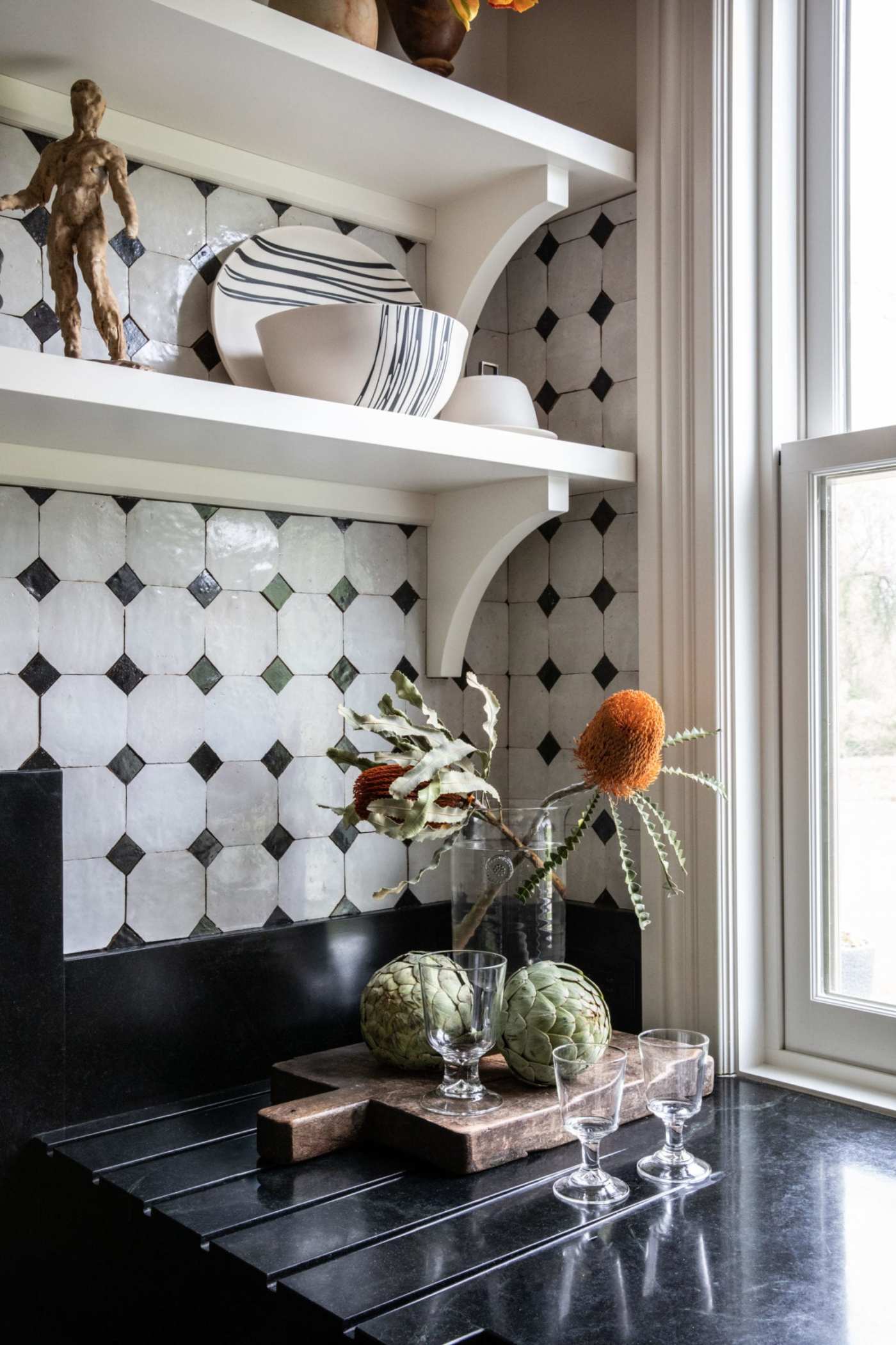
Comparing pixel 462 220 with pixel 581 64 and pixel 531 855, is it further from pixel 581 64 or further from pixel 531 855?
pixel 531 855

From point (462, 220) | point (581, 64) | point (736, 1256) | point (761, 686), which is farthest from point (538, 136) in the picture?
point (736, 1256)

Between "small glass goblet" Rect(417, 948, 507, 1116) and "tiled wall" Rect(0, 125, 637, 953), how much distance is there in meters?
0.32

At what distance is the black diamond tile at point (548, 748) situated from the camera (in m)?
1.62

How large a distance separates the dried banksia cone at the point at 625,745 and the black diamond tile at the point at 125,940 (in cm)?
52

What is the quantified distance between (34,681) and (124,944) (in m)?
0.30

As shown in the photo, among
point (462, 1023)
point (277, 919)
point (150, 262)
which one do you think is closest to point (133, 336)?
point (150, 262)

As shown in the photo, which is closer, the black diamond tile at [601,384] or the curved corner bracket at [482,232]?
the curved corner bracket at [482,232]

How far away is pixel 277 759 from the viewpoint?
1.42 m

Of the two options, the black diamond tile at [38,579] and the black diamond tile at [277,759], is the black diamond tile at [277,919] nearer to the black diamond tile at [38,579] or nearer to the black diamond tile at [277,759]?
the black diamond tile at [277,759]

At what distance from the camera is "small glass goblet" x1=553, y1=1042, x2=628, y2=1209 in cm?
103

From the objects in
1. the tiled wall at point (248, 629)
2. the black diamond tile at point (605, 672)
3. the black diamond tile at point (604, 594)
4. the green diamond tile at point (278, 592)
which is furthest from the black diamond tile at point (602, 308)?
the green diamond tile at point (278, 592)

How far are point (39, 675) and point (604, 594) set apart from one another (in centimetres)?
71

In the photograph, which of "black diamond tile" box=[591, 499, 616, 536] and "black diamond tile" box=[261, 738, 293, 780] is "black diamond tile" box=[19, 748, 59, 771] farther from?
"black diamond tile" box=[591, 499, 616, 536]

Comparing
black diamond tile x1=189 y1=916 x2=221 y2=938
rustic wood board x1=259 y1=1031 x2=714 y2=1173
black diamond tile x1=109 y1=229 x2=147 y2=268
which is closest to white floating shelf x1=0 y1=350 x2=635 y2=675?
black diamond tile x1=109 y1=229 x2=147 y2=268
